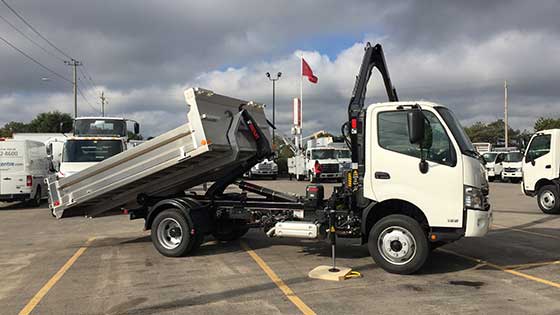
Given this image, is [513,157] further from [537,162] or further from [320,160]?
[537,162]

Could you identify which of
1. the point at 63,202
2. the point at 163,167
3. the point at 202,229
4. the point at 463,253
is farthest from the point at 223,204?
the point at 463,253

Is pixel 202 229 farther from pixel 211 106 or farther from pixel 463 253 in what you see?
pixel 463 253

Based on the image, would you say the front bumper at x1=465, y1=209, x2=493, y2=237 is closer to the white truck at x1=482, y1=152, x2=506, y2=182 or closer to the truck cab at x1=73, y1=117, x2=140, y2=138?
the truck cab at x1=73, y1=117, x2=140, y2=138

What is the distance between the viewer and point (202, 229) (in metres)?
8.77

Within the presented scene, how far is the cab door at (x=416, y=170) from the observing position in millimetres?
6914

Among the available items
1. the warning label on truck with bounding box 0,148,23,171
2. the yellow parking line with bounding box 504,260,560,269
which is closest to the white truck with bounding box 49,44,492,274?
the yellow parking line with bounding box 504,260,560,269

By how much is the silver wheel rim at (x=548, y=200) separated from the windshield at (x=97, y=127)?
15.1 m

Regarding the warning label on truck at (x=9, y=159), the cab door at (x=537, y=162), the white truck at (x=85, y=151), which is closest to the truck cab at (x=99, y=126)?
the white truck at (x=85, y=151)

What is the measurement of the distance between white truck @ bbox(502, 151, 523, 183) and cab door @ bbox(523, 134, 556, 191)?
1780 centimetres

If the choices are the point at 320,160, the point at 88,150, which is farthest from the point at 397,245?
the point at 320,160

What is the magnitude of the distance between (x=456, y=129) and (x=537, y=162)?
9.87 metres

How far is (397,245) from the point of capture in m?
7.19

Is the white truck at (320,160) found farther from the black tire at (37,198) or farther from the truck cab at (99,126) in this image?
the black tire at (37,198)

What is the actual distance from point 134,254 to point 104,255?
1.79 feet
